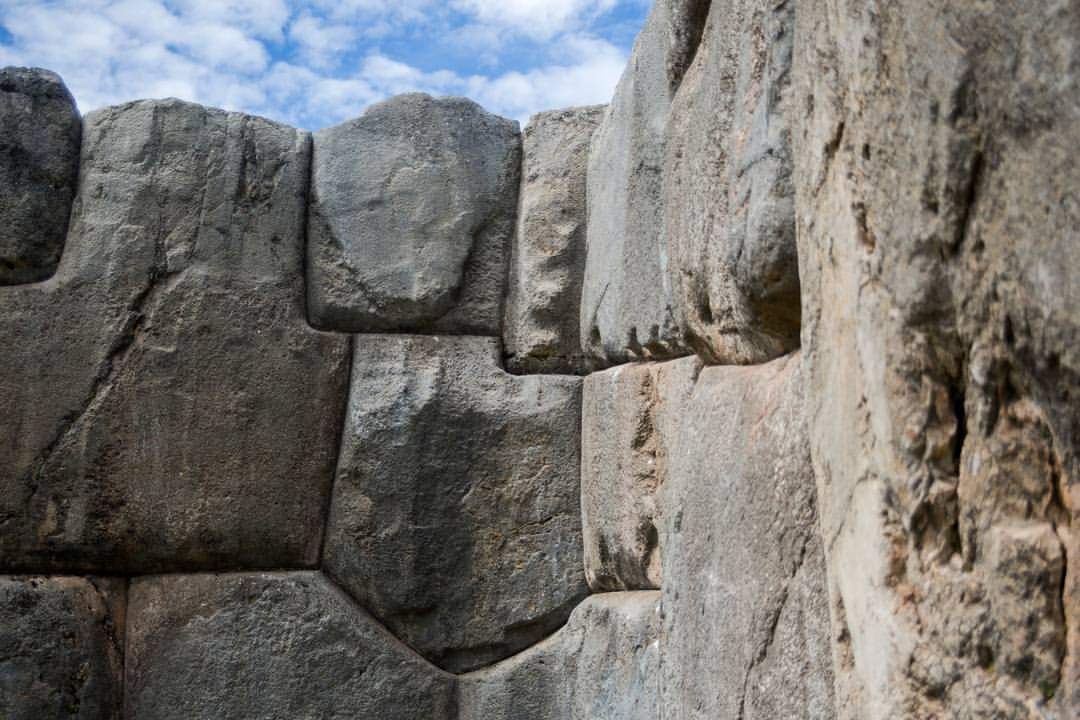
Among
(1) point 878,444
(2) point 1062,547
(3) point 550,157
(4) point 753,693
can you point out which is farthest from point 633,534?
(2) point 1062,547

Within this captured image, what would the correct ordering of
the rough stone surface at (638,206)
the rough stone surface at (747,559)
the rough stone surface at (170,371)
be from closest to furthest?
the rough stone surface at (747,559)
the rough stone surface at (638,206)
the rough stone surface at (170,371)

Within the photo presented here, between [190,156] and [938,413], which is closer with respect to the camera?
[938,413]

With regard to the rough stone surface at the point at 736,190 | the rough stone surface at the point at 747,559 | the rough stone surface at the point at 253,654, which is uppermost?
the rough stone surface at the point at 736,190

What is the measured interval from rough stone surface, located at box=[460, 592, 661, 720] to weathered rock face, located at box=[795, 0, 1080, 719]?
1.23 m

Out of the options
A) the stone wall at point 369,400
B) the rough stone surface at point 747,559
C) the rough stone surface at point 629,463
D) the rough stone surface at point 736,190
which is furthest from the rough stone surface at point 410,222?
the rough stone surface at point 747,559

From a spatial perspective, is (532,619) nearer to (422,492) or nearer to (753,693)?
(422,492)

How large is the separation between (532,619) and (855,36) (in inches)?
89.6

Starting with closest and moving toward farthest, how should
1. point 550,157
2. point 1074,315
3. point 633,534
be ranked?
point 1074,315 < point 633,534 < point 550,157

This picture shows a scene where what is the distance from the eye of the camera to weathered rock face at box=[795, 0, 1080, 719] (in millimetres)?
841

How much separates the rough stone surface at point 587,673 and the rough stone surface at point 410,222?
34.1 inches

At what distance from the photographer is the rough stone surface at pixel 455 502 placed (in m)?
3.09

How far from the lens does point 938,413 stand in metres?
1.00

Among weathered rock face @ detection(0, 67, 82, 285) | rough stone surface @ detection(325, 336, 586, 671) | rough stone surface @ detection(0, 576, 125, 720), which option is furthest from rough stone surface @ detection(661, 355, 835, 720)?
weathered rock face @ detection(0, 67, 82, 285)

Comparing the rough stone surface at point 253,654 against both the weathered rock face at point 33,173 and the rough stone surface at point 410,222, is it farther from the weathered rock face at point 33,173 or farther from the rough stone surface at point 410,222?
the weathered rock face at point 33,173
